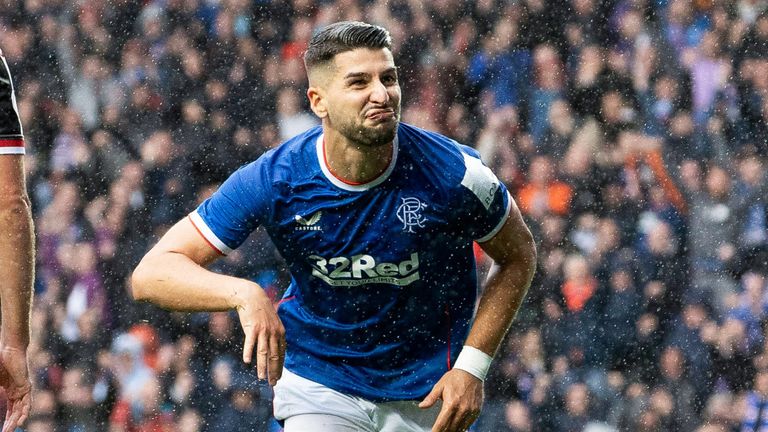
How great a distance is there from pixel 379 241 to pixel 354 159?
10.1 inches

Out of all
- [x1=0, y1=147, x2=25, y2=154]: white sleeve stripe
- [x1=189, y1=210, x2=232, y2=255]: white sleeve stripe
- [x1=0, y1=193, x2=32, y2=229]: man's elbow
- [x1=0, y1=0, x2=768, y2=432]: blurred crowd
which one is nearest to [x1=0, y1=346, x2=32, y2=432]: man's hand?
[x1=0, y1=193, x2=32, y2=229]: man's elbow

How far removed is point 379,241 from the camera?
3725mm

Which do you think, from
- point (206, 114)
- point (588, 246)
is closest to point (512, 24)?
point (588, 246)

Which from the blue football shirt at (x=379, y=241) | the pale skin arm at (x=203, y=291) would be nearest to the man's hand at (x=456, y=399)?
the blue football shirt at (x=379, y=241)

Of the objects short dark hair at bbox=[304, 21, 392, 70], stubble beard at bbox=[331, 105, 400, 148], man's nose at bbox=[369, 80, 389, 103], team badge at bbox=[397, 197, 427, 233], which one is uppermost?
short dark hair at bbox=[304, 21, 392, 70]

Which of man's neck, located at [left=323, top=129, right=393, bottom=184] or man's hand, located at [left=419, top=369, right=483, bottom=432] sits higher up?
man's neck, located at [left=323, top=129, right=393, bottom=184]

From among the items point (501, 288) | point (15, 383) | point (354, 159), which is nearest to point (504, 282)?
point (501, 288)

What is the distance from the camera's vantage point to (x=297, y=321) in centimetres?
399

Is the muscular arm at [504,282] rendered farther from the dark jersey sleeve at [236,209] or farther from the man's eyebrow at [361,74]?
the dark jersey sleeve at [236,209]

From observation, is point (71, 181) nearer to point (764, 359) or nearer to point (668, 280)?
point (668, 280)

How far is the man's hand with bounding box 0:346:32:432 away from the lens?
10.2 ft

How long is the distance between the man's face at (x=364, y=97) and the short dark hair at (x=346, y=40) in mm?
21

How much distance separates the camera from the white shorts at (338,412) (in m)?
3.88

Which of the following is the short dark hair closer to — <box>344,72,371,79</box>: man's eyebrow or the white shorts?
<box>344,72,371,79</box>: man's eyebrow
